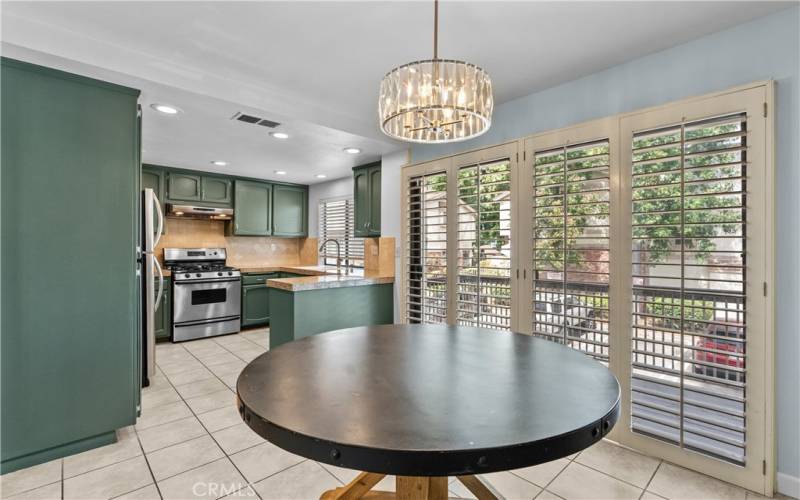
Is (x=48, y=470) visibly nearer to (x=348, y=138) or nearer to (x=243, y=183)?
(x=348, y=138)

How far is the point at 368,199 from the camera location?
4348 millimetres

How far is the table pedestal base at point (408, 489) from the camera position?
1247 millimetres

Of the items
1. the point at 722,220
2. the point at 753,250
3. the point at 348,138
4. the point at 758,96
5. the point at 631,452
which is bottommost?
the point at 631,452

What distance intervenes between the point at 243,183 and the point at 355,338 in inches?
180

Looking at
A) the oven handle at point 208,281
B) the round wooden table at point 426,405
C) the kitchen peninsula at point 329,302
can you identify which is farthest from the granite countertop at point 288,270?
the round wooden table at point 426,405

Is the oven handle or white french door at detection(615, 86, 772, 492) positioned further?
the oven handle

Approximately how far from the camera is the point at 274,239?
620 cm

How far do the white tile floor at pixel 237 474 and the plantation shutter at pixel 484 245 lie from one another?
1050 mm

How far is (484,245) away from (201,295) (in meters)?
3.78

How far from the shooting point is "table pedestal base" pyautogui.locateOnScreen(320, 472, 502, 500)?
125 cm

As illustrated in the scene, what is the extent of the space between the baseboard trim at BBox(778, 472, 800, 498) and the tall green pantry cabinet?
11.7 feet

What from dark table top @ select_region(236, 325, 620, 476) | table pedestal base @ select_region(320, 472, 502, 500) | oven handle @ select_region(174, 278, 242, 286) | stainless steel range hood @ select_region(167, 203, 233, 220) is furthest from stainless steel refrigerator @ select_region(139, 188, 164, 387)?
table pedestal base @ select_region(320, 472, 502, 500)

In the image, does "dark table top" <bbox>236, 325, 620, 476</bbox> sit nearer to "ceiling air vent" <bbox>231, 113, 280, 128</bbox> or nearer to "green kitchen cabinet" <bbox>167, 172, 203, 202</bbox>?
"ceiling air vent" <bbox>231, 113, 280, 128</bbox>

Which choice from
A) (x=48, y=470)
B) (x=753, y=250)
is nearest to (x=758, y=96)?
(x=753, y=250)
